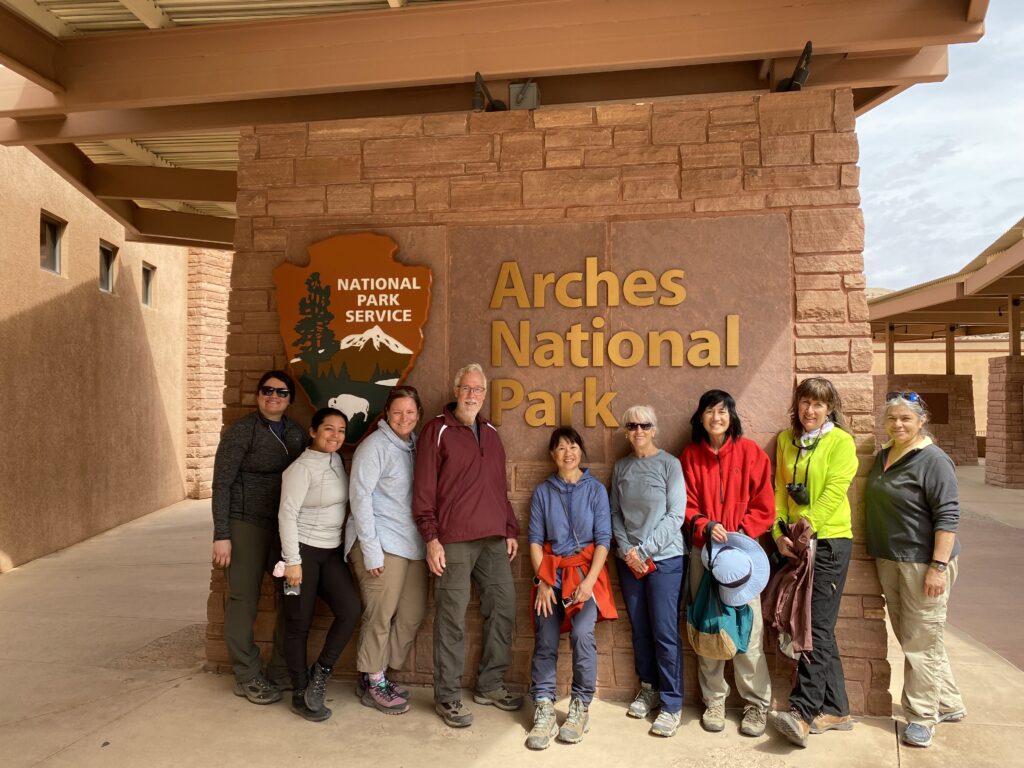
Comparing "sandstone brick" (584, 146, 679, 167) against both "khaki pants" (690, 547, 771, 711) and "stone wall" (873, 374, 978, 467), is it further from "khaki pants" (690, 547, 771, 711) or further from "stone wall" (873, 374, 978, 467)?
"stone wall" (873, 374, 978, 467)

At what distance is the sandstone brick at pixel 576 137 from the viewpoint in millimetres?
4266

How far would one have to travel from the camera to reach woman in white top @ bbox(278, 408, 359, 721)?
393 centimetres

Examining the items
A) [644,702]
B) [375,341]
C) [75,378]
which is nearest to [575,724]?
[644,702]

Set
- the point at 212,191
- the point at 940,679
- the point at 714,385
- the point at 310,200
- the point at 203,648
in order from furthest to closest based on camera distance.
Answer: the point at 212,191
the point at 203,648
the point at 310,200
the point at 714,385
the point at 940,679

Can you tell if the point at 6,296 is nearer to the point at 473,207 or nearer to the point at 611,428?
the point at 473,207

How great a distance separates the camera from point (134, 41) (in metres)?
4.73

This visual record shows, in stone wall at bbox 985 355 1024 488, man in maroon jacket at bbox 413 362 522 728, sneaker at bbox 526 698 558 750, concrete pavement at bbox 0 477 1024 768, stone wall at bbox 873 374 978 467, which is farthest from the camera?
stone wall at bbox 873 374 978 467

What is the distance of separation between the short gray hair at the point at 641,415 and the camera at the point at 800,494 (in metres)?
0.74

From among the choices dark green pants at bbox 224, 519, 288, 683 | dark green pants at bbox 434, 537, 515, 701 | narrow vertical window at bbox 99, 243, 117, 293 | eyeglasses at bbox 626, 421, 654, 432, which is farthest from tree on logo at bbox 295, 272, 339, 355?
narrow vertical window at bbox 99, 243, 117, 293

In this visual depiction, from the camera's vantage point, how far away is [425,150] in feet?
14.5

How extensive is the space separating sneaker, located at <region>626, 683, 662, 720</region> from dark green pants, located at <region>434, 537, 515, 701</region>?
686 millimetres

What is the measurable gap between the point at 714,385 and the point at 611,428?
0.59 meters

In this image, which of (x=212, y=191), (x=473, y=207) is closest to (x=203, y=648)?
(x=473, y=207)

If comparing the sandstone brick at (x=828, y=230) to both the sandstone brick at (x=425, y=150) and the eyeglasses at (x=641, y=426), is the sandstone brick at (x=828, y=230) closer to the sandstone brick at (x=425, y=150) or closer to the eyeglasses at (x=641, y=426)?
the eyeglasses at (x=641, y=426)
